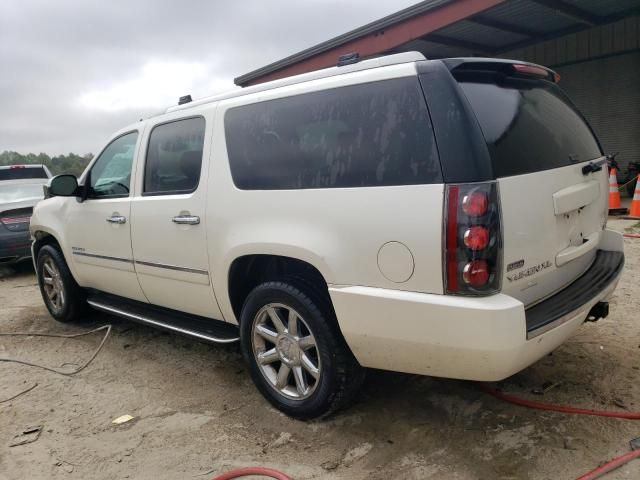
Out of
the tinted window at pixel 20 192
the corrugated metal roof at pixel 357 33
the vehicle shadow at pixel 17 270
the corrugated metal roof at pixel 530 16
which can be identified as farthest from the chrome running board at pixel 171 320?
the corrugated metal roof at pixel 530 16

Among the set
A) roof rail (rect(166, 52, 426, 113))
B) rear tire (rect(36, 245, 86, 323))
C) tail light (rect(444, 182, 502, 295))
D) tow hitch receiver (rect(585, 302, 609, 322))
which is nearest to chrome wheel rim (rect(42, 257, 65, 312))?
rear tire (rect(36, 245, 86, 323))

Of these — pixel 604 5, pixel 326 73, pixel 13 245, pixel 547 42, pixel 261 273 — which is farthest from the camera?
pixel 547 42

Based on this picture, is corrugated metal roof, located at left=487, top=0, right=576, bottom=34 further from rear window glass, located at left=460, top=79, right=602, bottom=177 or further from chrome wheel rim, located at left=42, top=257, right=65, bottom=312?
chrome wheel rim, located at left=42, top=257, right=65, bottom=312

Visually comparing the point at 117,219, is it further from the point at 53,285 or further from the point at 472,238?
the point at 472,238

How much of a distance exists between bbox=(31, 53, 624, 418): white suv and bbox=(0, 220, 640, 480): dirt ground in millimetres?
291

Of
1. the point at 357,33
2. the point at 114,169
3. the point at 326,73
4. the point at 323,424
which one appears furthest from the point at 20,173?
the point at 323,424

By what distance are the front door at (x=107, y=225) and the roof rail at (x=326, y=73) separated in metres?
0.82

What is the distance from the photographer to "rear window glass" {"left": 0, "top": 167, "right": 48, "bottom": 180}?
10500 mm

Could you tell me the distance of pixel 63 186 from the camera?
4.31 m

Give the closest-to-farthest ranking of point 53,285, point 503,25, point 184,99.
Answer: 1. point 184,99
2. point 53,285
3. point 503,25

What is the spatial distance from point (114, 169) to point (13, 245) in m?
4.74

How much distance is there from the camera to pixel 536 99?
9.57ft

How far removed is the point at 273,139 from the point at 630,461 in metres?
2.43

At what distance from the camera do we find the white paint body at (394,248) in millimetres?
2338
